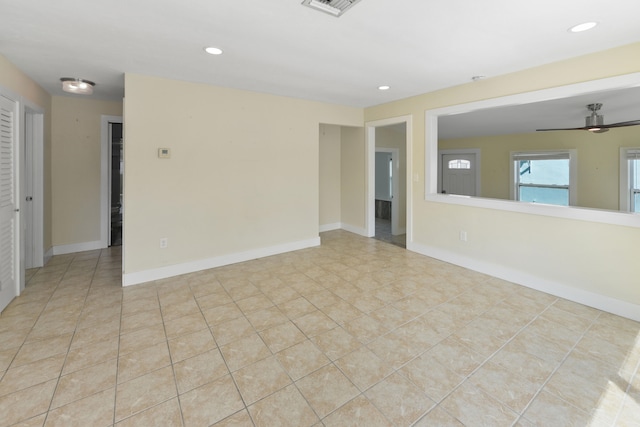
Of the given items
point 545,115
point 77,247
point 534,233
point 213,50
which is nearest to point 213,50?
point 213,50

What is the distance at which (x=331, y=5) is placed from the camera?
1.94 m

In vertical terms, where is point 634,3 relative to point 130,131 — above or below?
above

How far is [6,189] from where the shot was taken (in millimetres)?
2859

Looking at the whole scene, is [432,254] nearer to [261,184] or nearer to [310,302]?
[310,302]

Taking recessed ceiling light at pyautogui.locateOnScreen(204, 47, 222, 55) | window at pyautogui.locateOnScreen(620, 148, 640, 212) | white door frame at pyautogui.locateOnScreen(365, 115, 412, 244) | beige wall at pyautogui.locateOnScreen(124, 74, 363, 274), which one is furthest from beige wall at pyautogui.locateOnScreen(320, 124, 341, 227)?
window at pyautogui.locateOnScreen(620, 148, 640, 212)

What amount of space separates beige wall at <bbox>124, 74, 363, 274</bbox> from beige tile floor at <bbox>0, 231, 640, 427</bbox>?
0.69 m

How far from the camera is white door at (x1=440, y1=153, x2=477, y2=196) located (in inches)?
294

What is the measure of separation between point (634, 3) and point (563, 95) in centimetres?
110

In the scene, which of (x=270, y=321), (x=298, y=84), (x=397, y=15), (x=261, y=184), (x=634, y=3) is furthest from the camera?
(x=261, y=184)

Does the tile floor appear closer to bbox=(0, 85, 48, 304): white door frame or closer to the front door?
the front door

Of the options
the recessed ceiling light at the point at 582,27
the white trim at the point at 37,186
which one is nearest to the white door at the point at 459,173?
the recessed ceiling light at the point at 582,27

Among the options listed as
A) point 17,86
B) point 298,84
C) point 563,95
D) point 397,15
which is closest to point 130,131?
point 17,86

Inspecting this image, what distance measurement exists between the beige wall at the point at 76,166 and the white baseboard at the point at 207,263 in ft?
7.01

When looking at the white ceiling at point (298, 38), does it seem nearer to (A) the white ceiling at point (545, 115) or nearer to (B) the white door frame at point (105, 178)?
(B) the white door frame at point (105, 178)
